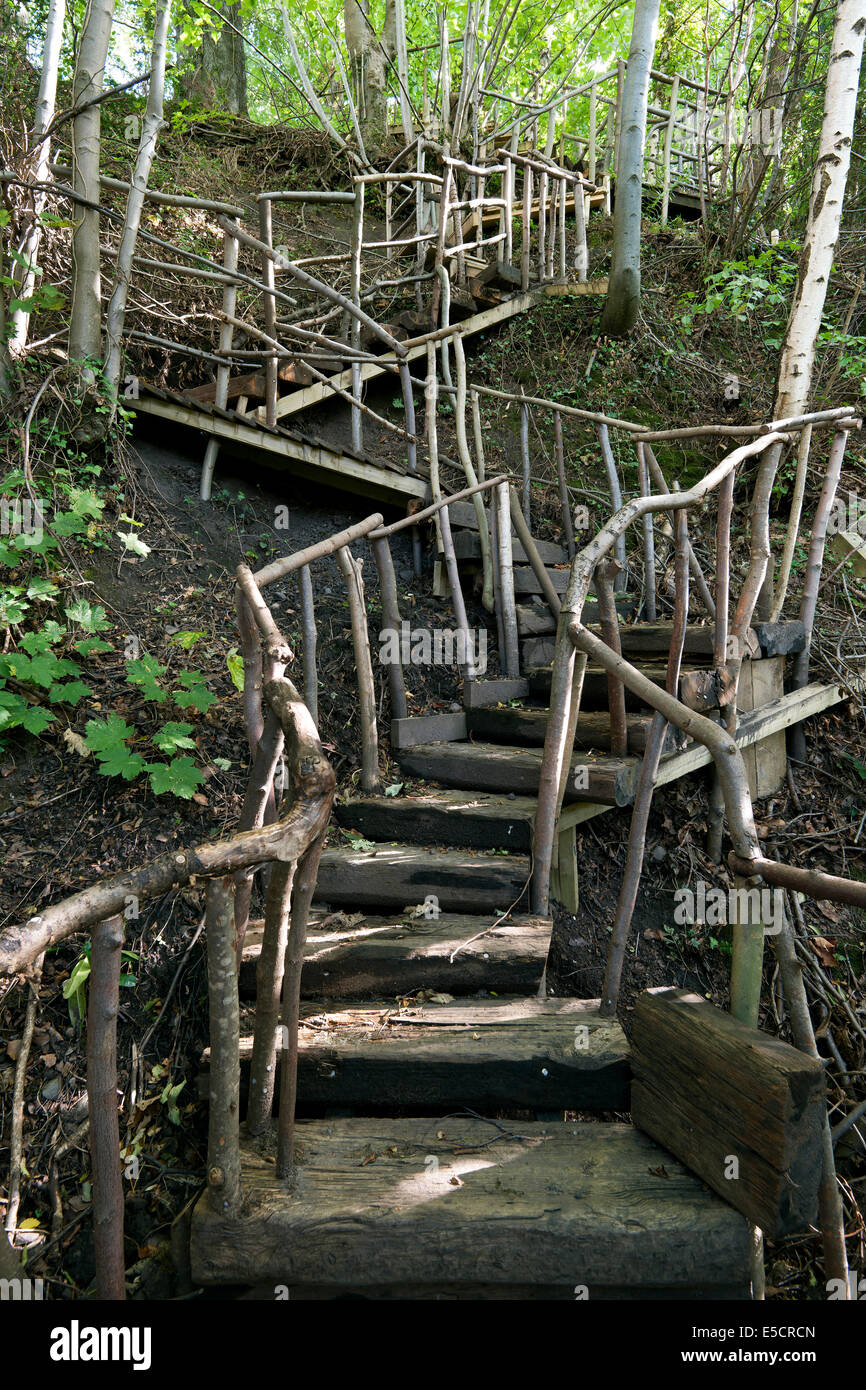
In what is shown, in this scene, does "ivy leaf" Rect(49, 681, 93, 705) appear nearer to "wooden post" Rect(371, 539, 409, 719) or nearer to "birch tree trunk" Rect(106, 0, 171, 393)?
"wooden post" Rect(371, 539, 409, 719)

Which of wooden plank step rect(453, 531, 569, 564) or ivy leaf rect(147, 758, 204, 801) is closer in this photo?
ivy leaf rect(147, 758, 204, 801)

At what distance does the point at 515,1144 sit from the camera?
219 centimetres

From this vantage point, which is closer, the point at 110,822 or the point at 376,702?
the point at 110,822

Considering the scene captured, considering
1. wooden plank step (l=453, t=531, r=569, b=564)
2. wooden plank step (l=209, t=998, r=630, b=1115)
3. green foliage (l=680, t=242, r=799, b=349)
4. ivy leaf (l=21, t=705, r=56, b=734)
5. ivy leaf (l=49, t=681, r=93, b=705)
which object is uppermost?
green foliage (l=680, t=242, r=799, b=349)

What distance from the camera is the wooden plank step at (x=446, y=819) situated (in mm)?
3260

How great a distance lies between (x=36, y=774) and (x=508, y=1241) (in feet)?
8.02

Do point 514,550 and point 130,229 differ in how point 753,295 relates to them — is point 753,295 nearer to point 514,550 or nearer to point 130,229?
point 514,550

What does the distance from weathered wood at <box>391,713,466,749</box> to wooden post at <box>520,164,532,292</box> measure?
5.45 metres

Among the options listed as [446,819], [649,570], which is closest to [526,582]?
[649,570]

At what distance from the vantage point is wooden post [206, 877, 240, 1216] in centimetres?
179

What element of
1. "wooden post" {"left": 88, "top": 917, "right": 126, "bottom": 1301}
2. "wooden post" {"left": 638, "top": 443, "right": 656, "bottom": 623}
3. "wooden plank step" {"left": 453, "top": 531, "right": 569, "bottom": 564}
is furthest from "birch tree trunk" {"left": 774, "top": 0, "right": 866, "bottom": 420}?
"wooden post" {"left": 88, "top": 917, "right": 126, "bottom": 1301}
